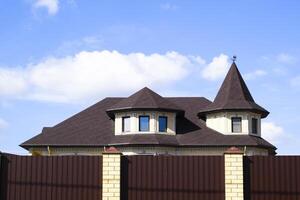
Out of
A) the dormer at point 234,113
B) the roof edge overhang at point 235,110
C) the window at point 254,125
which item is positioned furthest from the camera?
the window at point 254,125

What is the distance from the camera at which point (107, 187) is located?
1369 cm

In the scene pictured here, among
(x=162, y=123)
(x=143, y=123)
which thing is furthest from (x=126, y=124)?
(x=162, y=123)

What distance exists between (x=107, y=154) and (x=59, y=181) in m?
1.52

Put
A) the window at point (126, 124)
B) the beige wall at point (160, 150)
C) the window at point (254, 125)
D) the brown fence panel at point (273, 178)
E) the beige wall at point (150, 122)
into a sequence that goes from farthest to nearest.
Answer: the window at point (254, 125), the window at point (126, 124), the beige wall at point (150, 122), the beige wall at point (160, 150), the brown fence panel at point (273, 178)

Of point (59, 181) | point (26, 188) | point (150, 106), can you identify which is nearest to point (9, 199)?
point (26, 188)

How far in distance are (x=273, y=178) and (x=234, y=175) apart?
3.44ft

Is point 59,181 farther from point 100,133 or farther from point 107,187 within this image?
point 100,133

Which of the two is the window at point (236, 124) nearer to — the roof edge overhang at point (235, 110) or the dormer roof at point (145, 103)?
the roof edge overhang at point (235, 110)

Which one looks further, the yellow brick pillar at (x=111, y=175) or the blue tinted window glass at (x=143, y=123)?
the blue tinted window glass at (x=143, y=123)

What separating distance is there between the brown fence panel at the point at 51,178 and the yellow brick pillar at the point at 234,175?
3.41m

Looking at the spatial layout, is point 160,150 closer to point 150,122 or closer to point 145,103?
point 150,122

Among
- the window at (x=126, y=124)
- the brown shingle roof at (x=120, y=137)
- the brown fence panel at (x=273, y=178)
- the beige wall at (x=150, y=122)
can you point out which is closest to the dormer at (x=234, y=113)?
the brown shingle roof at (x=120, y=137)

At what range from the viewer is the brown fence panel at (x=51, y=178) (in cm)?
1388

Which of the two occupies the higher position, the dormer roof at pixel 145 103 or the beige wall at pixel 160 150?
the dormer roof at pixel 145 103
